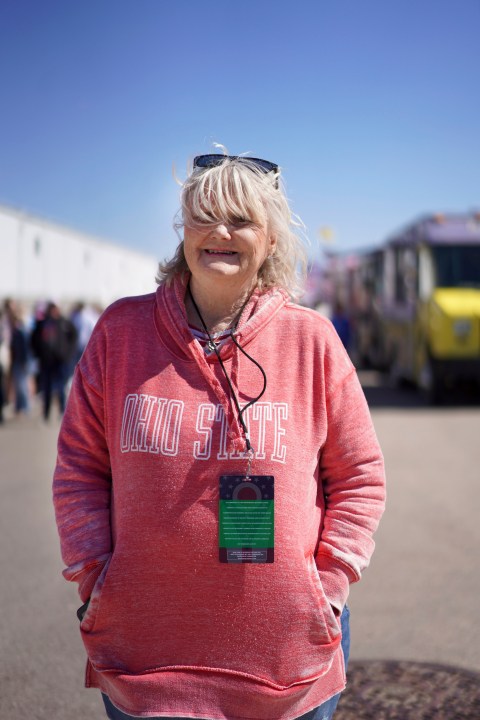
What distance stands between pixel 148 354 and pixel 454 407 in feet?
45.9

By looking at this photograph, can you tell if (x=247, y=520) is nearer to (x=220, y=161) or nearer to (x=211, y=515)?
(x=211, y=515)

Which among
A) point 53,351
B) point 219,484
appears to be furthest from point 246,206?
point 53,351

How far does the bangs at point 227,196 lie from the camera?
87.2 inches

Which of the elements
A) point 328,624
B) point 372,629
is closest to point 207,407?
point 328,624

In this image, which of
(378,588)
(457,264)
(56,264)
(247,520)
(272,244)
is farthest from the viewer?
(56,264)

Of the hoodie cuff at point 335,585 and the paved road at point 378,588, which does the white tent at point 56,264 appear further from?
the hoodie cuff at point 335,585

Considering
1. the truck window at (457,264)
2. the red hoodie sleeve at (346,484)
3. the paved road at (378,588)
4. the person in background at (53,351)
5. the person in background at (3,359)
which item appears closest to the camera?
the red hoodie sleeve at (346,484)

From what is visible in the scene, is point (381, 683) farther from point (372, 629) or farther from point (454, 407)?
point (454, 407)

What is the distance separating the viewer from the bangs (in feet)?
7.27

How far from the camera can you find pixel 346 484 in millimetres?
2252

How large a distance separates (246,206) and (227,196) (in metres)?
0.06

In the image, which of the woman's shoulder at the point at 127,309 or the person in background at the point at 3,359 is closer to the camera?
the woman's shoulder at the point at 127,309

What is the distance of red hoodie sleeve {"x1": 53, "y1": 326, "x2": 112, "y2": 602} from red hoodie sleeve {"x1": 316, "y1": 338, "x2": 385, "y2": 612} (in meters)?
0.53

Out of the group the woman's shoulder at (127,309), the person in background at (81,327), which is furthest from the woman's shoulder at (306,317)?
the person in background at (81,327)
